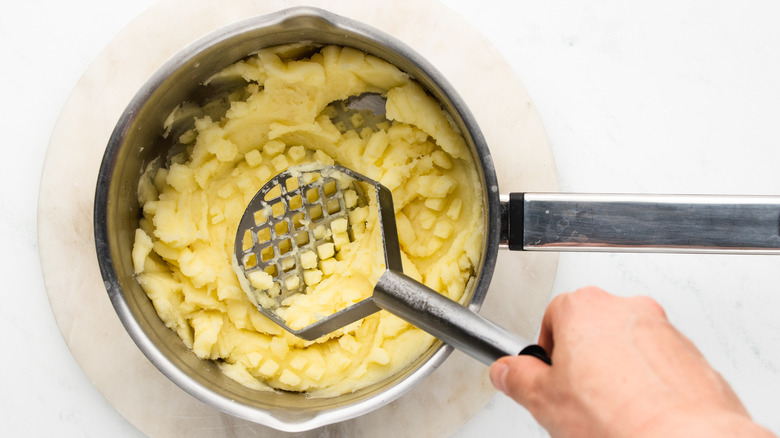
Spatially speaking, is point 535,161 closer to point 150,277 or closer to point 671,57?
point 671,57

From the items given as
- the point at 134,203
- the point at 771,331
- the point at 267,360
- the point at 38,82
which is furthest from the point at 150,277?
the point at 771,331

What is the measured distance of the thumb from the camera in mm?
692

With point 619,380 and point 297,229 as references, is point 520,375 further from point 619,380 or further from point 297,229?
point 297,229

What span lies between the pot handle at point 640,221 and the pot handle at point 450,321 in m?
0.19

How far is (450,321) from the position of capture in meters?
0.82

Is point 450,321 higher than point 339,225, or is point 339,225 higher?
point 339,225

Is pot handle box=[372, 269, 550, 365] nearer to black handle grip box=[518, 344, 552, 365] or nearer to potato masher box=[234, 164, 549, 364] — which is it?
black handle grip box=[518, 344, 552, 365]

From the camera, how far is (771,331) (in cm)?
129

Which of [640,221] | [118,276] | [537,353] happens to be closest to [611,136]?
[640,221]

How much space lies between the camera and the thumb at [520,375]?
692 millimetres

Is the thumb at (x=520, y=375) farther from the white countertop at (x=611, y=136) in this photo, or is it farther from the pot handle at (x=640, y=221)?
the white countertop at (x=611, y=136)

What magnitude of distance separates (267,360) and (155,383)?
0.79 feet

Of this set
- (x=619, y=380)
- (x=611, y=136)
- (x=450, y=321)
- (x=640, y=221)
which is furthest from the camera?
(x=611, y=136)

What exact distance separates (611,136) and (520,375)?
2.47 ft
